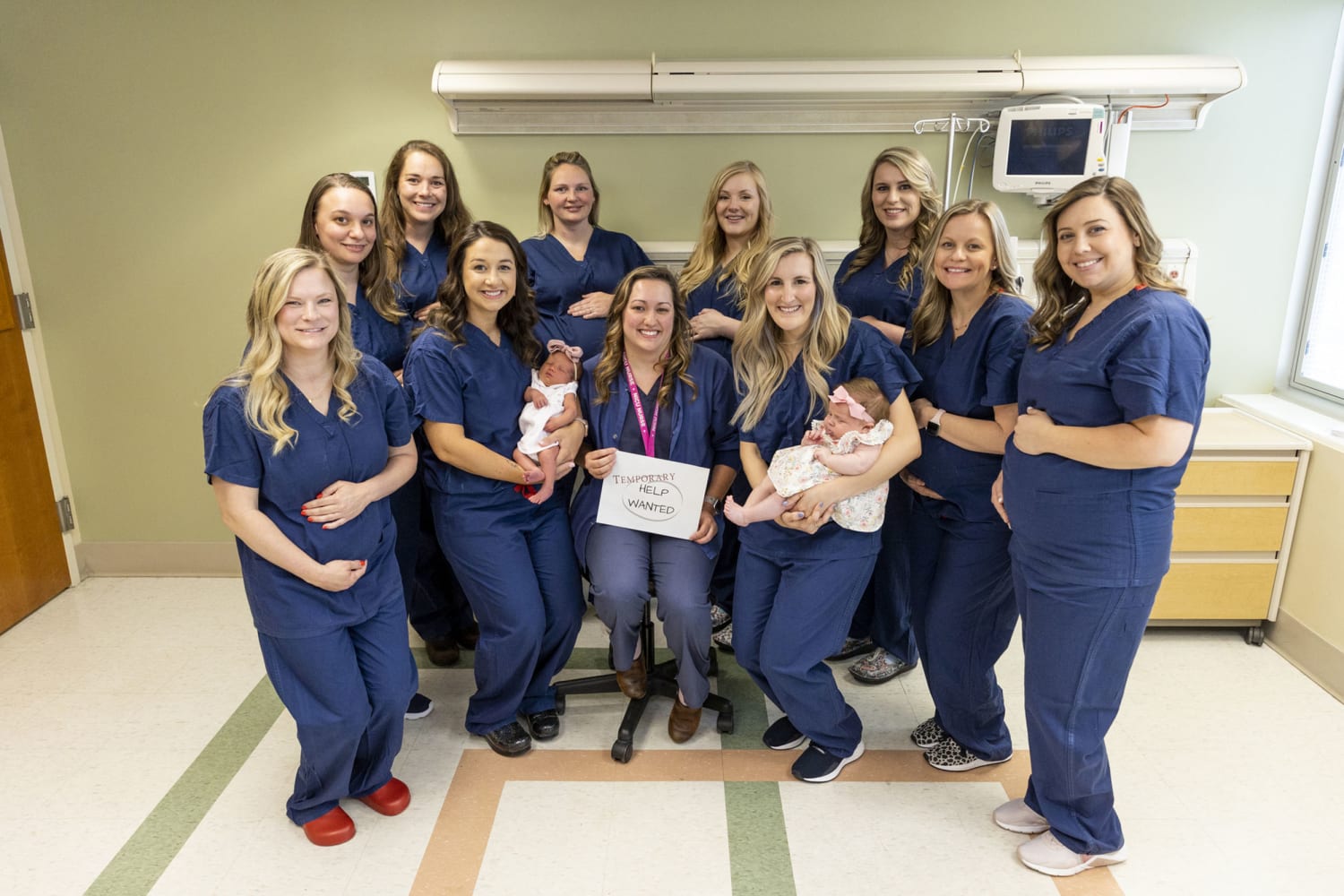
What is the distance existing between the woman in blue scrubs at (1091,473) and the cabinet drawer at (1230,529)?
1.29 metres

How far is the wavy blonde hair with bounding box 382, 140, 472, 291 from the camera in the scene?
2.73 m

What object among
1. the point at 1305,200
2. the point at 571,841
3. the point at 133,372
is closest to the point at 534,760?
the point at 571,841

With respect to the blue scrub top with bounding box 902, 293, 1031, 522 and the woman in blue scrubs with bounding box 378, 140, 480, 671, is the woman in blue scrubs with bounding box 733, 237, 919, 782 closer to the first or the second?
the blue scrub top with bounding box 902, 293, 1031, 522

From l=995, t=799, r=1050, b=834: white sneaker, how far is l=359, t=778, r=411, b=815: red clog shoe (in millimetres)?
1531

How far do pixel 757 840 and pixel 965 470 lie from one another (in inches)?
42.1

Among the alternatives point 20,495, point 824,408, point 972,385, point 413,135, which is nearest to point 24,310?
point 20,495

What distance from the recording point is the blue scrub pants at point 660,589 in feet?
8.00

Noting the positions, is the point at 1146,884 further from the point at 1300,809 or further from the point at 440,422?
the point at 440,422

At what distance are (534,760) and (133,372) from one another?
7.83ft

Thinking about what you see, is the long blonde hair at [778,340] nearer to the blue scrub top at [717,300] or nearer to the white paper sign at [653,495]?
the white paper sign at [653,495]

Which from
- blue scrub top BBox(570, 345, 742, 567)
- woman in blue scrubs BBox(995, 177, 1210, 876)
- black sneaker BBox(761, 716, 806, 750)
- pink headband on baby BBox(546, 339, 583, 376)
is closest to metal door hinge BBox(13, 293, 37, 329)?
pink headband on baby BBox(546, 339, 583, 376)

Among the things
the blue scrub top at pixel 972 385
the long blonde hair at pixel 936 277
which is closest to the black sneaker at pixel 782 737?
the blue scrub top at pixel 972 385

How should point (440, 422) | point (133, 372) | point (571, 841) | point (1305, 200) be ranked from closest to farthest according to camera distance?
point (571, 841)
point (440, 422)
point (1305, 200)
point (133, 372)

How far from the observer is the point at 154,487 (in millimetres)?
3658
